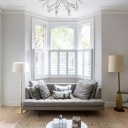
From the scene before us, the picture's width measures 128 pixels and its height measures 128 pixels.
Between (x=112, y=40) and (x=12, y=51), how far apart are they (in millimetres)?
3035

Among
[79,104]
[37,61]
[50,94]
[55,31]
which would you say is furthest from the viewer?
[55,31]

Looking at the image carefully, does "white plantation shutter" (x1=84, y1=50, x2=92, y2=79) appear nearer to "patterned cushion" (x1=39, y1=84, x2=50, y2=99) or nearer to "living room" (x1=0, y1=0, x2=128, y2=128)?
"living room" (x1=0, y1=0, x2=128, y2=128)

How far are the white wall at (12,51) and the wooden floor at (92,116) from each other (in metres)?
0.48

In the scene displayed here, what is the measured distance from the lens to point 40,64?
5.19 metres

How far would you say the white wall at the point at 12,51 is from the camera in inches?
187

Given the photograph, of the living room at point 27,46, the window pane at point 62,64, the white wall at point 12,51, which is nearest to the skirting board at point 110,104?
the living room at point 27,46

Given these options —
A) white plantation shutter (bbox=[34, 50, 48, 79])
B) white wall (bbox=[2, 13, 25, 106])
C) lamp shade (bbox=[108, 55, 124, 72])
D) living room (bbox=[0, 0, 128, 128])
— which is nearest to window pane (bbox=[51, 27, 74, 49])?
white plantation shutter (bbox=[34, 50, 48, 79])

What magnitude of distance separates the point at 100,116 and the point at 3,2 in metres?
3.92

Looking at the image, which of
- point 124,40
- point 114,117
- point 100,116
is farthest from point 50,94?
point 124,40

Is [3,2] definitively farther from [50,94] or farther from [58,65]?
[50,94]

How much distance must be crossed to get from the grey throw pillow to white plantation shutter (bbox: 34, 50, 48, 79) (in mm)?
1382

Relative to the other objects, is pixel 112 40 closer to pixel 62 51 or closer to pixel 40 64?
pixel 62 51

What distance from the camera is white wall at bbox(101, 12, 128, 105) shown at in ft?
15.6

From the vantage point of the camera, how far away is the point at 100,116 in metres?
4.01
